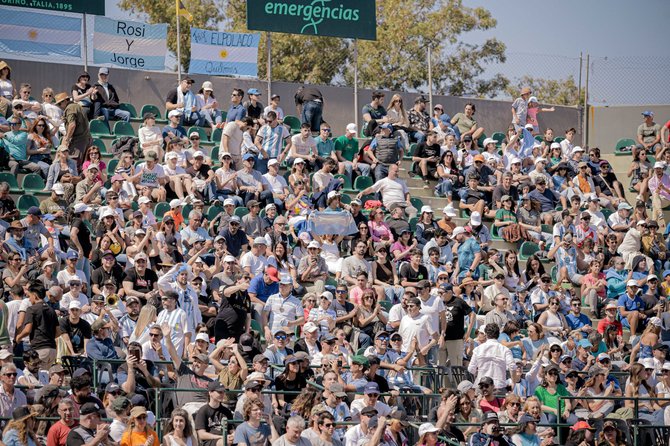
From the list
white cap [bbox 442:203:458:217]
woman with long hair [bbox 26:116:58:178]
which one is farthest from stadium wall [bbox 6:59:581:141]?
white cap [bbox 442:203:458:217]

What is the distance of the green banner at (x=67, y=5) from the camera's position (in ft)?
72.9

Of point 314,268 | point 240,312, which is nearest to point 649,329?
point 314,268

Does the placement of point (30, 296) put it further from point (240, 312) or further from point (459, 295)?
point (459, 295)

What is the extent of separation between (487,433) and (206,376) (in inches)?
125

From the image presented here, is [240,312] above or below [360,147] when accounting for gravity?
below

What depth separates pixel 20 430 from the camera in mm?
11344

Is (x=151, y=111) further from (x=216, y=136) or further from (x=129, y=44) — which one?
(x=129, y=44)

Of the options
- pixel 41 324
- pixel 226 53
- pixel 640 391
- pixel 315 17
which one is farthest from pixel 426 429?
pixel 315 17

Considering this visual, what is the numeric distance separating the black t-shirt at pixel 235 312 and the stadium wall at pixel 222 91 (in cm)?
774

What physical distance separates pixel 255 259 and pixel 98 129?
488 centimetres

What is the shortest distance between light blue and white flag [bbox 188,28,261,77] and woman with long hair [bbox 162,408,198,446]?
1270cm

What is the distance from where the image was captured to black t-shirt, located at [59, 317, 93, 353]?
14.7m

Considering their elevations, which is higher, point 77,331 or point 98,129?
point 98,129

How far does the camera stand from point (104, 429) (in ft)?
36.4
